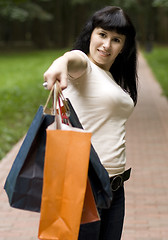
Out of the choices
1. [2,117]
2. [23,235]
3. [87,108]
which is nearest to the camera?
[87,108]

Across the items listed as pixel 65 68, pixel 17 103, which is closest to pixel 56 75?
pixel 65 68

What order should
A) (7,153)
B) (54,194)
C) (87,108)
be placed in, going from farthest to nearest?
1. (7,153)
2. (87,108)
3. (54,194)

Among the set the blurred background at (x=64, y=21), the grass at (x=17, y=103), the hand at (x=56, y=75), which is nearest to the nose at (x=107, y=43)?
the hand at (x=56, y=75)

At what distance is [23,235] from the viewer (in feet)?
14.7

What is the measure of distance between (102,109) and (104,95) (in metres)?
0.07

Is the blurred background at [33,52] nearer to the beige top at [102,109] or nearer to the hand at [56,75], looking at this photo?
the beige top at [102,109]

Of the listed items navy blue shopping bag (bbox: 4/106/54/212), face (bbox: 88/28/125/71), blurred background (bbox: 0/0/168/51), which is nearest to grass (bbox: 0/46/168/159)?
face (bbox: 88/28/125/71)

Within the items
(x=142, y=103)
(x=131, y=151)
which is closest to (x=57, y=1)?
(x=142, y=103)

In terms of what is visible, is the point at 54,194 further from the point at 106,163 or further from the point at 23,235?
the point at 23,235

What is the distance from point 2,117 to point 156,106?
4.17m

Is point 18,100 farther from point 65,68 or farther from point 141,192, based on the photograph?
point 65,68

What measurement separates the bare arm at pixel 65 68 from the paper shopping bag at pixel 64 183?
0.21 m

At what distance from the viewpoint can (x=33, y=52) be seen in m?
42.1

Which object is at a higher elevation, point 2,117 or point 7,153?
point 7,153
